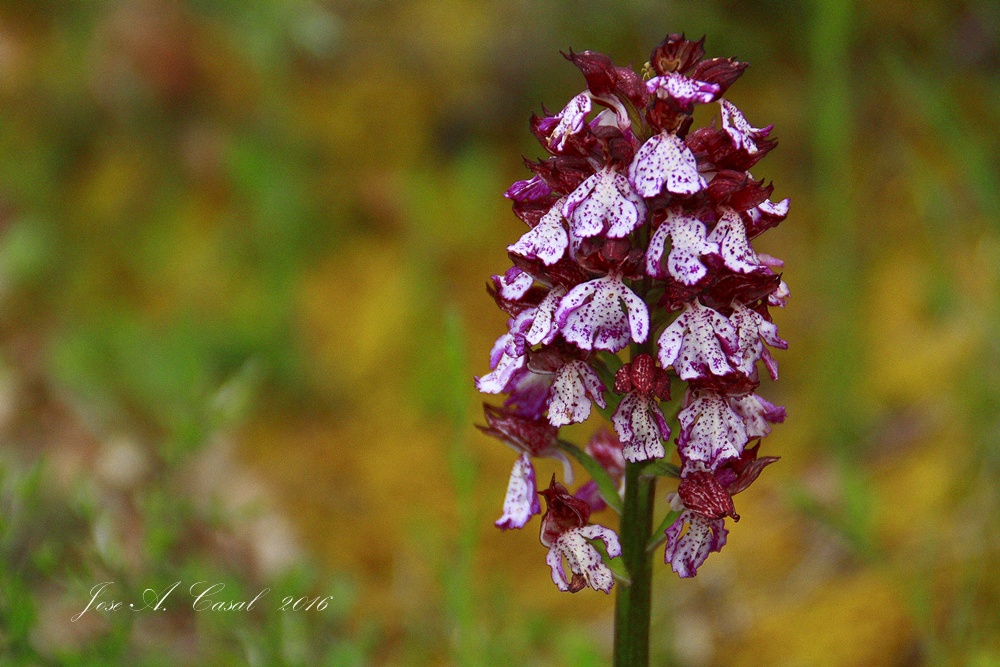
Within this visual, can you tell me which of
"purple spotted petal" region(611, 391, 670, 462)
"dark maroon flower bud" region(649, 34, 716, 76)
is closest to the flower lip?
"dark maroon flower bud" region(649, 34, 716, 76)

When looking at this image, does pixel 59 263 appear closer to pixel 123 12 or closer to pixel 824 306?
pixel 123 12

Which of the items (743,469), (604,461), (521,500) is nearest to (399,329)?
(604,461)

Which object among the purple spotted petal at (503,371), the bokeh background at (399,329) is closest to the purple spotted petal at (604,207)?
the purple spotted petal at (503,371)

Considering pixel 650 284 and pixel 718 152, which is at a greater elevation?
pixel 718 152

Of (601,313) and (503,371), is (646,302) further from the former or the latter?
(503,371)

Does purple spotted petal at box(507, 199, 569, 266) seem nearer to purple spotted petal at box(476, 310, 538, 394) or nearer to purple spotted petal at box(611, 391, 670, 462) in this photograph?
purple spotted petal at box(476, 310, 538, 394)

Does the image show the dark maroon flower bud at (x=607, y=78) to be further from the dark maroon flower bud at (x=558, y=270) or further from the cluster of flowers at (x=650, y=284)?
the dark maroon flower bud at (x=558, y=270)
